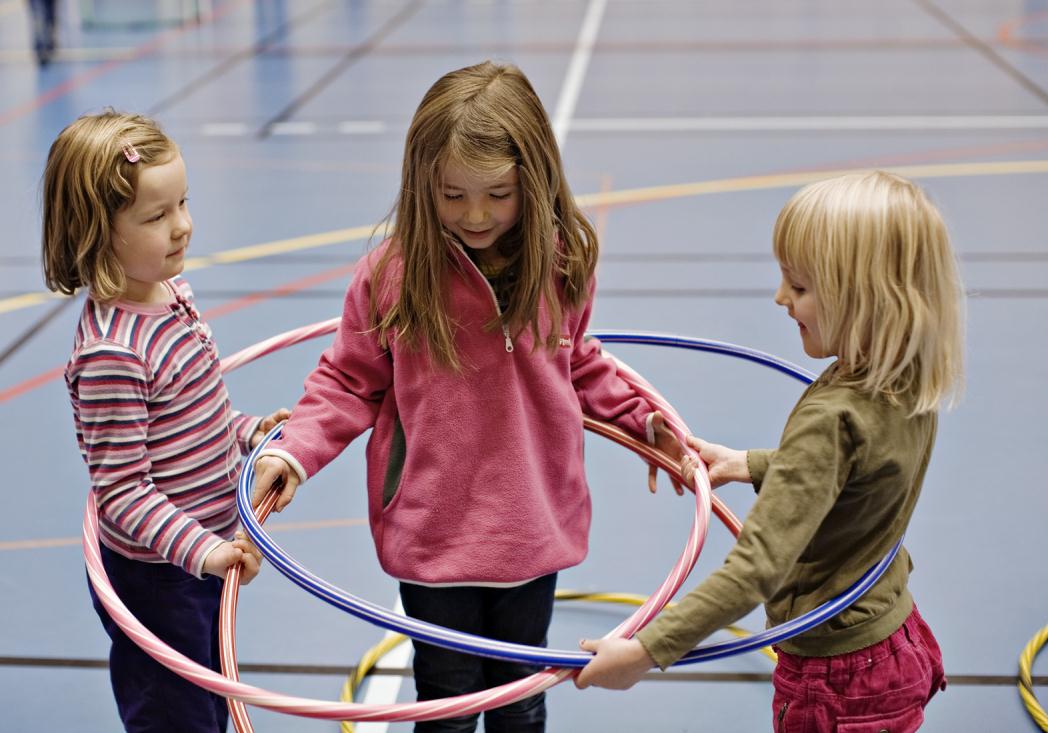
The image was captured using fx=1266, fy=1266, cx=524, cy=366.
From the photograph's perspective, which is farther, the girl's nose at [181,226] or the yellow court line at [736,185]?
the yellow court line at [736,185]

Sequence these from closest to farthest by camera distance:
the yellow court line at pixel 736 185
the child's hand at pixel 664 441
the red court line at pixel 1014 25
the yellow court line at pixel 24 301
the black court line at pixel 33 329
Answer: the child's hand at pixel 664 441 → the black court line at pixel 33 329 → the yellow court line at pixel 24 301 → the yellow court line at pixel 736 185 → the red court line at pixel 1014 25

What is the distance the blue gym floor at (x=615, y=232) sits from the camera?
3.36 meters

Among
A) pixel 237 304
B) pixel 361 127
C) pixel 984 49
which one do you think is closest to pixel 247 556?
pixel 237 304

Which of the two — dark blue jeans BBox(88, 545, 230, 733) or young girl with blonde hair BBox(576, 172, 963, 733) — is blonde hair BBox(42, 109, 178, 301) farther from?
young girl with blonde hair BBox(576, 172, 963, 733)

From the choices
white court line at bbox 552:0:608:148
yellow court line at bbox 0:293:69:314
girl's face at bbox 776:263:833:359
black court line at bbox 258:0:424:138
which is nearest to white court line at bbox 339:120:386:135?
black court line at bbox 258:0:424:138

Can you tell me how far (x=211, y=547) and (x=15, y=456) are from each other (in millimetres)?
2441

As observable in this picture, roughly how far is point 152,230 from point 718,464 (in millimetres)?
1158

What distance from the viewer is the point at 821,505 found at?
1.93m

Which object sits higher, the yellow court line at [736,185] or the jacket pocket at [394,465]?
the jacket pocket at [394,465]

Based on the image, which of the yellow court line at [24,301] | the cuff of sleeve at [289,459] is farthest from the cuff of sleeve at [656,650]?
the yellow court line at [24,301]

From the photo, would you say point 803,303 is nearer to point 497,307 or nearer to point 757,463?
point 757,463

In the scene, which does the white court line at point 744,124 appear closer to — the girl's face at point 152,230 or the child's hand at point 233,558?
the girl's face at point 152,230

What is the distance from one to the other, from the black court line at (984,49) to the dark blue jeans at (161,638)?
7.72 metres

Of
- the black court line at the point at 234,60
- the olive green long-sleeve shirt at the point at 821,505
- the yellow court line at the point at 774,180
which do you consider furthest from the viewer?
the black court line at the point at 234,60
